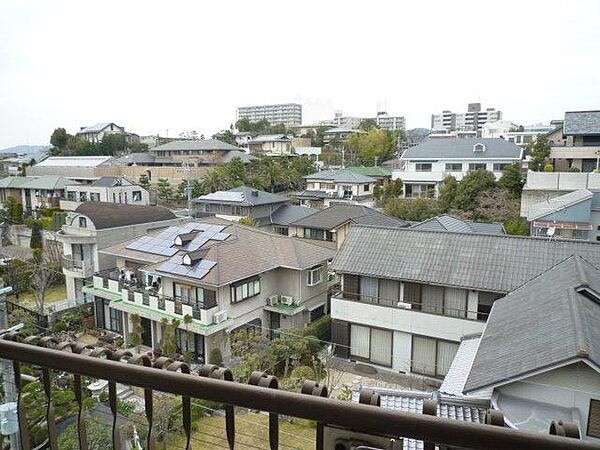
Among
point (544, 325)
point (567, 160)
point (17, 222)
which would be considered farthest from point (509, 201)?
point (17, 222)

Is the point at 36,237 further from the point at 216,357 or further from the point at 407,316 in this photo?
the point at 407,316

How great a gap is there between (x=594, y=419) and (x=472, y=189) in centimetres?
1764

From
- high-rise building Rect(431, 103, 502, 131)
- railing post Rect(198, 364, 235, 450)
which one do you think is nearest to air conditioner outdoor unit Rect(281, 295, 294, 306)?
railing post Rect(198, 364, 235, 450)

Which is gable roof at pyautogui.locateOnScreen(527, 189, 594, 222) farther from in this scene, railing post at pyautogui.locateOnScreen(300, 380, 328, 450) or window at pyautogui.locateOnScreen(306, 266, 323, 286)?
railing post at pyautogui.locateOnScreen(300, 380, 328, 450)

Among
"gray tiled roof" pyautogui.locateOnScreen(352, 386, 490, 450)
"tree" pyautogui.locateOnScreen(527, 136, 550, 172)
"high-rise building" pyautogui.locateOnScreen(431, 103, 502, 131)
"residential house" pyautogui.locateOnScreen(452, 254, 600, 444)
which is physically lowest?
"gray tiled roof" pyautogui.locateOnScreen(352, 386, 490, 450)

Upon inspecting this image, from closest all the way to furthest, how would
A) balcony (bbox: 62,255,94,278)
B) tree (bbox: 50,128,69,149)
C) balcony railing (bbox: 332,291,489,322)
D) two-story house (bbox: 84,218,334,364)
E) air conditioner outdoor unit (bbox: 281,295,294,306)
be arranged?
1. balcony railing (bbox: 332,291,489,322)
2. two-story house (bbox: 84,218,334,364)
3. air conditioner outdoor unit (bbox: 281,295,294,306)
4. balcony (bbox: 62,255,94,278)
5. tree (bbox: 50,128,69,149)

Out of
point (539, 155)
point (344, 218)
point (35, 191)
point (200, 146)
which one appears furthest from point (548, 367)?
point (200, 146)

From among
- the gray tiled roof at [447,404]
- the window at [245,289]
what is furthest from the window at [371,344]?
the gray tiled roof at [447,404]

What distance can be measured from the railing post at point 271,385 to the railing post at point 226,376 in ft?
0.27

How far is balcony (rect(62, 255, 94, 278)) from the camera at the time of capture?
17342 millimetres

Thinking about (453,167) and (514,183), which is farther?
(453,167)

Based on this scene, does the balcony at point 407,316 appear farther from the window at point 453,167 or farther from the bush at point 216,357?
the window at point 453,167

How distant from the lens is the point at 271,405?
1.40 meters

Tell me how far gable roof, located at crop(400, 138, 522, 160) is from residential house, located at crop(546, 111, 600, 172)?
2.26 meters
